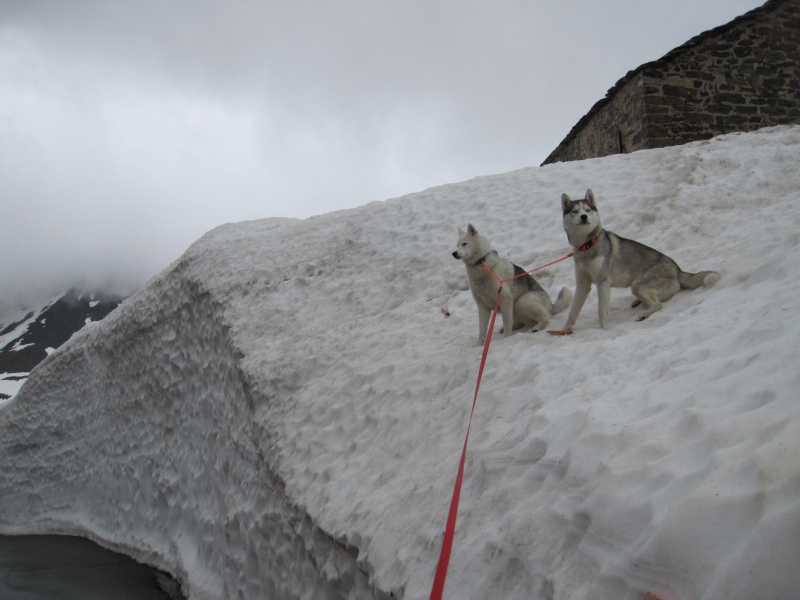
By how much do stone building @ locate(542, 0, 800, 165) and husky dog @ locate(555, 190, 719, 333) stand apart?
8275 millimetres

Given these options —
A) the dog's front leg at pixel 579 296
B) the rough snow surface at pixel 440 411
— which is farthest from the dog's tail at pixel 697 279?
the dog's front leg at pixel 579 296

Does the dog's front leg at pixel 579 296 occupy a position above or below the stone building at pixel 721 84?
below

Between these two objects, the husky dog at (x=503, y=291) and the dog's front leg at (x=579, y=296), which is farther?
the husky dog at (x=503, y=291)

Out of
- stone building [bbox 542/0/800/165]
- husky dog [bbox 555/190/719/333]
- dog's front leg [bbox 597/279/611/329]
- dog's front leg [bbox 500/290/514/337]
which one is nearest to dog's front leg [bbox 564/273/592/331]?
husky dog [bbox 555/190/719/333]

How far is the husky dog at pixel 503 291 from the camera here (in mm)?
5340

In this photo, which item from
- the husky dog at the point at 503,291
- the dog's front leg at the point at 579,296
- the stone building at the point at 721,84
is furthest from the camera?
the stone building at the point at 721,84

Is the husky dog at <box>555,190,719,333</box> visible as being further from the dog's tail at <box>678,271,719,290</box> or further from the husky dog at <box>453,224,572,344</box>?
the husky dog at <box>453,224,572,344</box>

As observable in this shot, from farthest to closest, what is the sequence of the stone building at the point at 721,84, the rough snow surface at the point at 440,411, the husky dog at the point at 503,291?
1. the stone building at the point at 721,84
2. the husky dog at the point at 503,291
3. the rough snow surface at the point at 440,411

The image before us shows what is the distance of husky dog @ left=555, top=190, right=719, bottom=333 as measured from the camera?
4.75 metres

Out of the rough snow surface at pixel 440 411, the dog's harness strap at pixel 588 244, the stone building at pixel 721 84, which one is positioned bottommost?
the rough snow surface at pixel 440 411

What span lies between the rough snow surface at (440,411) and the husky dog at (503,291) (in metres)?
0.36

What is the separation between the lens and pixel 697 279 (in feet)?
15.9

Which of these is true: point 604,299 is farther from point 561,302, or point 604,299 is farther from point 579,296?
point 561,302

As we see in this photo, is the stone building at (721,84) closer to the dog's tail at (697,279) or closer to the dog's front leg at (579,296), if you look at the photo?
the dog's tail at (697,279)
